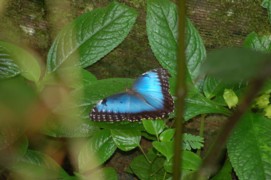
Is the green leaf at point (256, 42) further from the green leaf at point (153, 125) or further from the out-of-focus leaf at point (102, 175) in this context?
the out-of-focus leaf at point (102, 175)

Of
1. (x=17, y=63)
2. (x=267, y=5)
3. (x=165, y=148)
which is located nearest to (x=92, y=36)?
(x=17, y=63)

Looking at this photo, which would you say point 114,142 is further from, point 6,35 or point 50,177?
point 6,35

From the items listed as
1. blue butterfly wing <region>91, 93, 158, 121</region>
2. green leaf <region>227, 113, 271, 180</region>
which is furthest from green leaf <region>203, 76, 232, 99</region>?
blue butterfly wing <region>91, 93, 158, 121</region>

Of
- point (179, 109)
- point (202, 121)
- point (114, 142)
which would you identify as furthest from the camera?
point (202, 121)

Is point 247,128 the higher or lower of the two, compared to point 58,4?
lower

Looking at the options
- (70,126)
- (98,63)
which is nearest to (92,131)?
(70,126)

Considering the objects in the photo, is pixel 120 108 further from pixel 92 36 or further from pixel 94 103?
pixel 92 36
